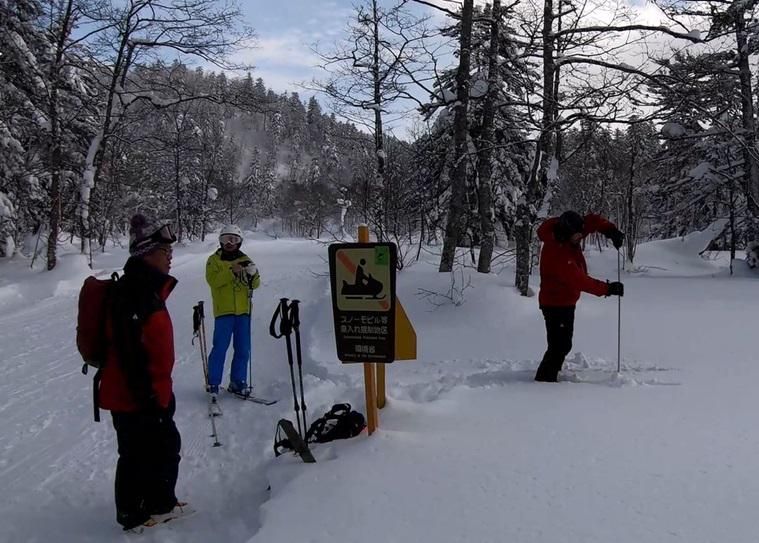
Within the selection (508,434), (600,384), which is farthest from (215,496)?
(600,384)

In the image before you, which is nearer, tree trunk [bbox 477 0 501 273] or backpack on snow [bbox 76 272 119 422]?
backpack on snow [bbox 76 272 119 422]

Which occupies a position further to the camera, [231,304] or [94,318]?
[231,304]

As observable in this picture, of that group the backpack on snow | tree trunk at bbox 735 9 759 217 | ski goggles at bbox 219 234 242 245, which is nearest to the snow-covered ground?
the backpack on snow

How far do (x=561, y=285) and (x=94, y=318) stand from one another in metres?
4.52

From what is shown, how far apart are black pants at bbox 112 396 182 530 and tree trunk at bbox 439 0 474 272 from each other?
8.63 m

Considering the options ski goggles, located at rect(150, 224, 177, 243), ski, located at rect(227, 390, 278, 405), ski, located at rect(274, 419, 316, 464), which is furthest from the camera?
ski, located at rect(227, 390, 278, 405)

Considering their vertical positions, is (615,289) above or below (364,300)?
below

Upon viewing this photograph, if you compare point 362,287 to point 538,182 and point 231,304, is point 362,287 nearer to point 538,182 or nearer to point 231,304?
point 231,304

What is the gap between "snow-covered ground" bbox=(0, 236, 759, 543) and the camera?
121 inches

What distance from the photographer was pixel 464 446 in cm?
409

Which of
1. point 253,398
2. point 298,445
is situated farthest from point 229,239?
point 298,445

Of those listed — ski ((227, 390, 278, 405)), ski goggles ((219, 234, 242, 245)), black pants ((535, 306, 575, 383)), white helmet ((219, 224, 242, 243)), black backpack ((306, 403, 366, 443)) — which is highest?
white helmet ((219, 224, 242, 243))

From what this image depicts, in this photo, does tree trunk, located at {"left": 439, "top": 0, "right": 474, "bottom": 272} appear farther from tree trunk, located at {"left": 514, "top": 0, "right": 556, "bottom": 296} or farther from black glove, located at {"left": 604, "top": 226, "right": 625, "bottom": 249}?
black glove, located at {"left": 604, "top": 226, "right": 625, "bottom": 249}

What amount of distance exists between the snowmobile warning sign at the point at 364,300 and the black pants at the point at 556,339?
100 inches
